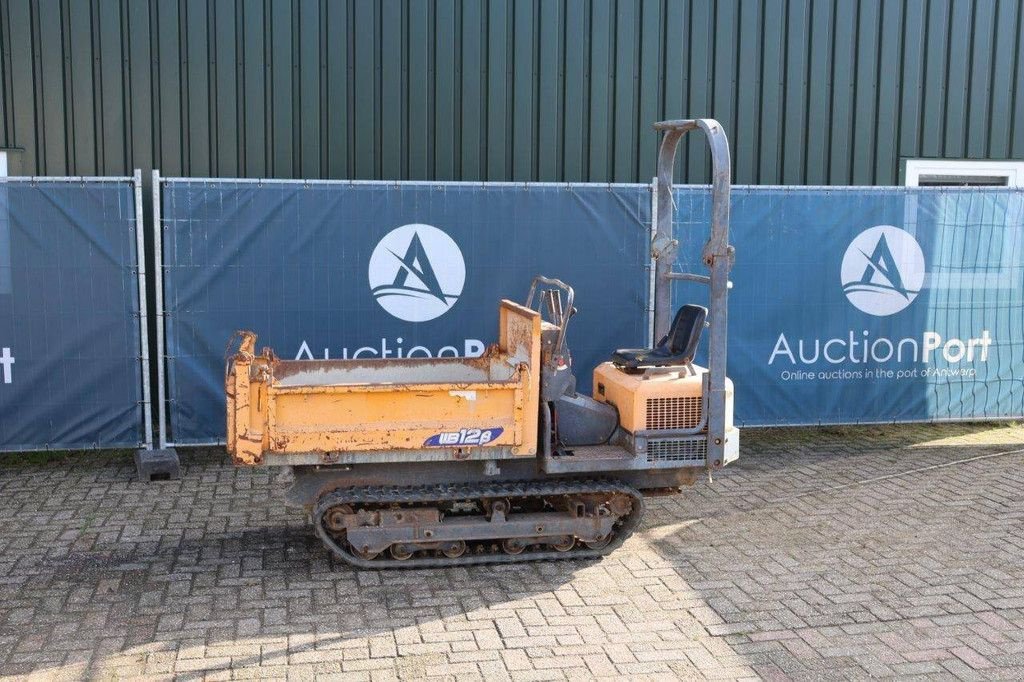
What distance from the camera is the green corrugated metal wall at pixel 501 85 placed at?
11344 millimetres

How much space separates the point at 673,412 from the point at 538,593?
155 cm

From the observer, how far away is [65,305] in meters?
9.29

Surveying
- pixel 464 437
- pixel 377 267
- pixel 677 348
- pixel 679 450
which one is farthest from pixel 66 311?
pixel 679 450

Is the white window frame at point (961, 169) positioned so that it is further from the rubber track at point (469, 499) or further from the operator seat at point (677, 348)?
the rubber track at point (469, 499)

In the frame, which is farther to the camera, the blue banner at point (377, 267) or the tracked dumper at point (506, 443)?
the blue banner at point (377, 267)

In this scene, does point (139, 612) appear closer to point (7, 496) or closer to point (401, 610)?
point (401, 610)

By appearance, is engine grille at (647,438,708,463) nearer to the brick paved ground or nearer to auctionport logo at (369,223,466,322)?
the brick paved ground

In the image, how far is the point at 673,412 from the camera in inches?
287

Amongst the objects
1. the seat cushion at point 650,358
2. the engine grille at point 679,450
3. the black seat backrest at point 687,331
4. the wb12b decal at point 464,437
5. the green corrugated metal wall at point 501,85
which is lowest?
the engine grille at point 679,450

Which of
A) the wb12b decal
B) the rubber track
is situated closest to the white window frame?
the rubber track

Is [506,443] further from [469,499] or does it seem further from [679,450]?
[679,450]

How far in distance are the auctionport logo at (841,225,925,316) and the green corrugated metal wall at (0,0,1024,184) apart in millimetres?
2671

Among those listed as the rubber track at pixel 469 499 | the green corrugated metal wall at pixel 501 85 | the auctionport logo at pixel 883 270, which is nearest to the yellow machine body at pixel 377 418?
the rubber track at pixel 469 499

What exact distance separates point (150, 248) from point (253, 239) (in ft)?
8.08
